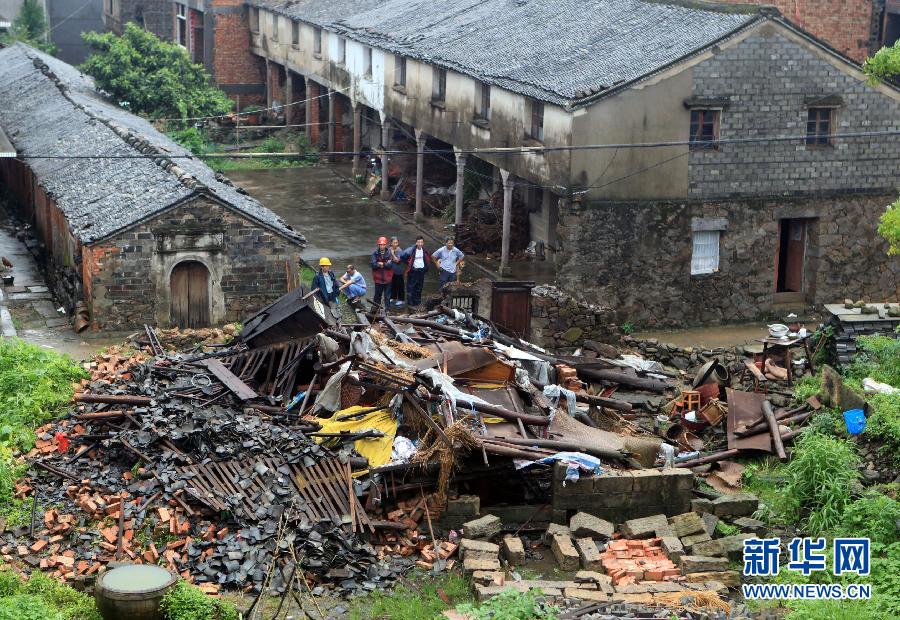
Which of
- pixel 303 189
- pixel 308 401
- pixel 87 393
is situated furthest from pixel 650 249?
pixel 303 189

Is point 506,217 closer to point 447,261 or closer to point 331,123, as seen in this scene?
point 447,261

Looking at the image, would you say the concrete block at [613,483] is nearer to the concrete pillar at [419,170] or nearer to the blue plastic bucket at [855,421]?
the blue plastic bucket at [855,421]

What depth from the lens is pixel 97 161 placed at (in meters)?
29.0

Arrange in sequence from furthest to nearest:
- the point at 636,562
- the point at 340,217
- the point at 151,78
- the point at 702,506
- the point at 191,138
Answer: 1. the point at 191,138
2. the point at 151,78
3. the point at 340,217
4. the point at 702,506
5. the point at 636,562

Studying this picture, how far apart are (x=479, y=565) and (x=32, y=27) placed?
4664cm

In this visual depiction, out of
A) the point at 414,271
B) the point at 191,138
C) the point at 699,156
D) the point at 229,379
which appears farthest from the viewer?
the point at 191,138

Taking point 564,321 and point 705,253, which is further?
point 705,253

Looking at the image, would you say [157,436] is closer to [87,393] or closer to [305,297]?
[87,393]

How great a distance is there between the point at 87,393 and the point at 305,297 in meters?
3.61

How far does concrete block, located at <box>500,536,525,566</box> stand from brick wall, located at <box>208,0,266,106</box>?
36.6 m

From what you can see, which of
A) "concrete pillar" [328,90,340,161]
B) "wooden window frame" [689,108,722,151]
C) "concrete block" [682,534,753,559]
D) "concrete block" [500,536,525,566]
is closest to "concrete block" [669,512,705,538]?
"concrete block" [682,534,753,559]

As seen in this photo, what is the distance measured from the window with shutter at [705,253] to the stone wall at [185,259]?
8409 mm

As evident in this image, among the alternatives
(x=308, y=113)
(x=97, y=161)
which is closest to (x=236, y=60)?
(x=308, y=113)

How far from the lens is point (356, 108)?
4016 cm
